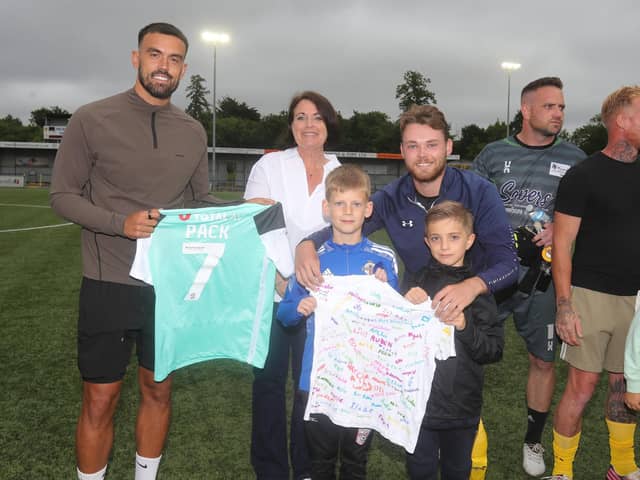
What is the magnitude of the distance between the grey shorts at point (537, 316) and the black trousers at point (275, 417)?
61.0 inches

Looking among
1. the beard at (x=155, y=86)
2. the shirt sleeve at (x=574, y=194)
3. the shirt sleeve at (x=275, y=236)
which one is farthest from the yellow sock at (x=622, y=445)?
the beard at (x=155, y=86)

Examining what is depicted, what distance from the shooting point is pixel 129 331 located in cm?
318

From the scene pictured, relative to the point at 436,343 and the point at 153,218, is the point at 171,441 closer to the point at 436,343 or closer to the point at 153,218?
the point at 153,218

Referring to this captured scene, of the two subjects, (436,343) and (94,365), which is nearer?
(436,343)

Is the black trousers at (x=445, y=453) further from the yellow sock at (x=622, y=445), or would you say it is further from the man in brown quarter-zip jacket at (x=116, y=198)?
the man in brown quarter-zip jacket at (x=116, y=198)

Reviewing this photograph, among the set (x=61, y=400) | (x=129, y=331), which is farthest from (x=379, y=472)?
(x=61, y=400)

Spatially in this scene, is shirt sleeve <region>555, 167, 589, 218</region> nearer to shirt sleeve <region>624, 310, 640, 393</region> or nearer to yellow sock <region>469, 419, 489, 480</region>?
shirt sleeve <region>624, 310, 640, 393</region>

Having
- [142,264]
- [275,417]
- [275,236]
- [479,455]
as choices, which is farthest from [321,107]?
[479,455]

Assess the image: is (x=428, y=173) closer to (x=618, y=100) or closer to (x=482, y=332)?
(x=482, y=332)

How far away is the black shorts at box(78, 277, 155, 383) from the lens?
3.04 meters

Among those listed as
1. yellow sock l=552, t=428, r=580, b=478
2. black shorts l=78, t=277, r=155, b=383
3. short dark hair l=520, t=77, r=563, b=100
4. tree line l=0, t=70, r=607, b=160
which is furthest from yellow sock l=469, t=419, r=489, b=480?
tree line l=0, t=70, r=607, b=160

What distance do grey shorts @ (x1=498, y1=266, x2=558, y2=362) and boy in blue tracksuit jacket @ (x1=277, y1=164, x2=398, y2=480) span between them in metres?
1.46

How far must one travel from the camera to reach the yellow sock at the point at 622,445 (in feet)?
11.6

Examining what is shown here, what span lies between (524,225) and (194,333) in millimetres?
2360
